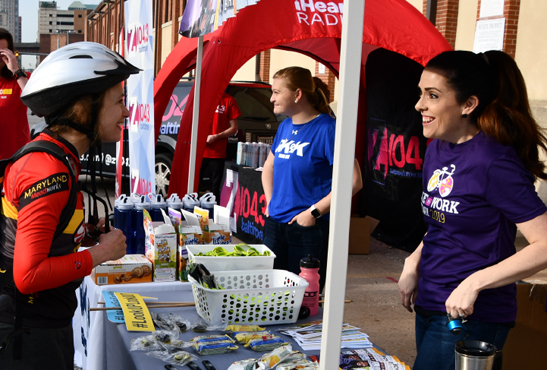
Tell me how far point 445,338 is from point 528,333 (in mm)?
1452

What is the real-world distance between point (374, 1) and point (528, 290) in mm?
4267

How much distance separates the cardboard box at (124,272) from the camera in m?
2.79

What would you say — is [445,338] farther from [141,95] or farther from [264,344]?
[141,95]

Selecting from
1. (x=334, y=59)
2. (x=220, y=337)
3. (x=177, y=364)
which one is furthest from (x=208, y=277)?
(x=334, y=59)

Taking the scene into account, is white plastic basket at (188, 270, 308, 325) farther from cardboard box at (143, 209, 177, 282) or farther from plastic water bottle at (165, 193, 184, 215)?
plastic water bottle at (165, 193, 184, 215)

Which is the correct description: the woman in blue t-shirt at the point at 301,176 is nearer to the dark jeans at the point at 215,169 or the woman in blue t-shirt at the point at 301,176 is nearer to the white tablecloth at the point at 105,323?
the white tablecloth at the point at 105,323

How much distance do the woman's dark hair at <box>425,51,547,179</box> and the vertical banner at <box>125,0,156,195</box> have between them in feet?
9.02

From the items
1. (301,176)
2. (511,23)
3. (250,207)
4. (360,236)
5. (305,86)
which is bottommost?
(360,236)

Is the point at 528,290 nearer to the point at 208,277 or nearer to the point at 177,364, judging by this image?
the point at 208,277

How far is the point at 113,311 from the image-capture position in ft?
8.20

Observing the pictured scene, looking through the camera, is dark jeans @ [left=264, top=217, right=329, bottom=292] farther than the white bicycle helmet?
Yes

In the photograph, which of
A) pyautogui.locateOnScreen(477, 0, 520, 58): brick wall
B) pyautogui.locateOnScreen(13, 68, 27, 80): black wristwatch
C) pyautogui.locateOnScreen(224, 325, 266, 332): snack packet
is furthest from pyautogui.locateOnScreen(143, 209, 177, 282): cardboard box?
pyautogui.locateOnScreen(477, 0, 520, 58): brick wall

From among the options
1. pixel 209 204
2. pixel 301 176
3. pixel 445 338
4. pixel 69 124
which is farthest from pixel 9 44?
pixel 445 338

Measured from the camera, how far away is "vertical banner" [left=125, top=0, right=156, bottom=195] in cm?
440
